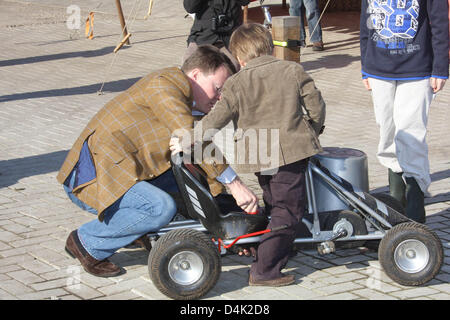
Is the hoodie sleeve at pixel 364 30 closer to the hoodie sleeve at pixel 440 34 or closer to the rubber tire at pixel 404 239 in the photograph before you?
the hoodie sleeve at pixel 440 34

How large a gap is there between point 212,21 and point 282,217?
3.15 meters

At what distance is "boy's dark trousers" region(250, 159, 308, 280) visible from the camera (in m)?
4.35

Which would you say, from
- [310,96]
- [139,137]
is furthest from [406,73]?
[139,137]

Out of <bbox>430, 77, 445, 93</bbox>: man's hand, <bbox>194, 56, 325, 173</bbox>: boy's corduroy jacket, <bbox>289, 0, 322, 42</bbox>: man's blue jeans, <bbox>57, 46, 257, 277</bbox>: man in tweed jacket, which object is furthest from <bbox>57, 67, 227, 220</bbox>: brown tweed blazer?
<bbox>289, 0, 322, 42</bbox>: man's blue jeans

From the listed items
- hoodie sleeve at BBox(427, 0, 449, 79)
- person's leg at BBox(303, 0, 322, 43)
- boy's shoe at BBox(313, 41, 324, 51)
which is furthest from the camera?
boy's shoe at BBox(313, 41, 324, 51)

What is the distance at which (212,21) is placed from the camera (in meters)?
7.09

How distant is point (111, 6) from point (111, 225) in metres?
14.6

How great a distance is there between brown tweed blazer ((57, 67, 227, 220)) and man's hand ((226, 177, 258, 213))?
4.2 inches

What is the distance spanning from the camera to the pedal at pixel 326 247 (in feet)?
14.5

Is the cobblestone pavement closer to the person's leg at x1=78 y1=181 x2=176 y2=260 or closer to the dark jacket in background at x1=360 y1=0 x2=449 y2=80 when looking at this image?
the person's leg at x1=78 y1=181 x2=176 y2=260

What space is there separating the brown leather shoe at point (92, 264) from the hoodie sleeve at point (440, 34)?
233cm

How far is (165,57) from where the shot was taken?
42.1 feet
